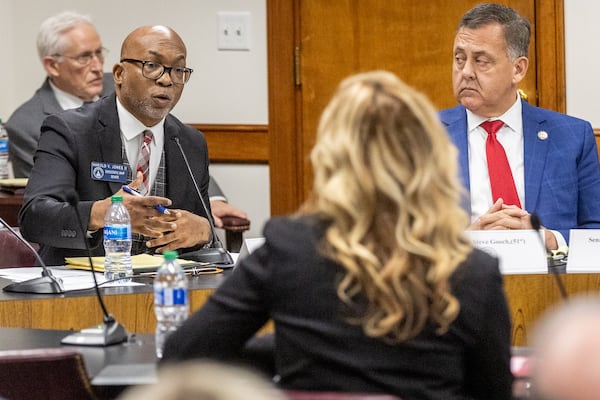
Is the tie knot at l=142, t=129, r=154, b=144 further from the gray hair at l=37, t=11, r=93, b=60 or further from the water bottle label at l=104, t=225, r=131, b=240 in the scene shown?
the gray hair at l=37, t=11, r=93, b=60

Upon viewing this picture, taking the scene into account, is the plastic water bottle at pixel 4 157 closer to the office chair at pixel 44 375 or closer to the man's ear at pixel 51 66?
the man's ear at pixel 51 66

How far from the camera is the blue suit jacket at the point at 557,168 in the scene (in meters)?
4.31

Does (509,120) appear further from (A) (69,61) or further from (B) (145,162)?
(A) (69,61)

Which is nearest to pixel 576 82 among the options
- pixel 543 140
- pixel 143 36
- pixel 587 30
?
pixel 587 30

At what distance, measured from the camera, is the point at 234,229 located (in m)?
5.59

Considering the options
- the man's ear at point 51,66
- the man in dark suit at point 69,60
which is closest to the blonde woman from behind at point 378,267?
the man in dark suit at point 69,60

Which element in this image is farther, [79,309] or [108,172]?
[108,172]

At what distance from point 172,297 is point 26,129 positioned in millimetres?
3551

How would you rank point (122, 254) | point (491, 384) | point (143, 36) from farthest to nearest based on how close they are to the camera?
point (143, 36) → point (122, 254) → point (491, 384)

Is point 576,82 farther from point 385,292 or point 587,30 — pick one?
point 385,292

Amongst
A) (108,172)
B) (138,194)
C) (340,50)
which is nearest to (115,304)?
(138,194)

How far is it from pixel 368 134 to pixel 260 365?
628 millimetres

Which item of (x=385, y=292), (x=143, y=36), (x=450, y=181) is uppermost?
(x=143, y=36)

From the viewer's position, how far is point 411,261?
2.13 metres
